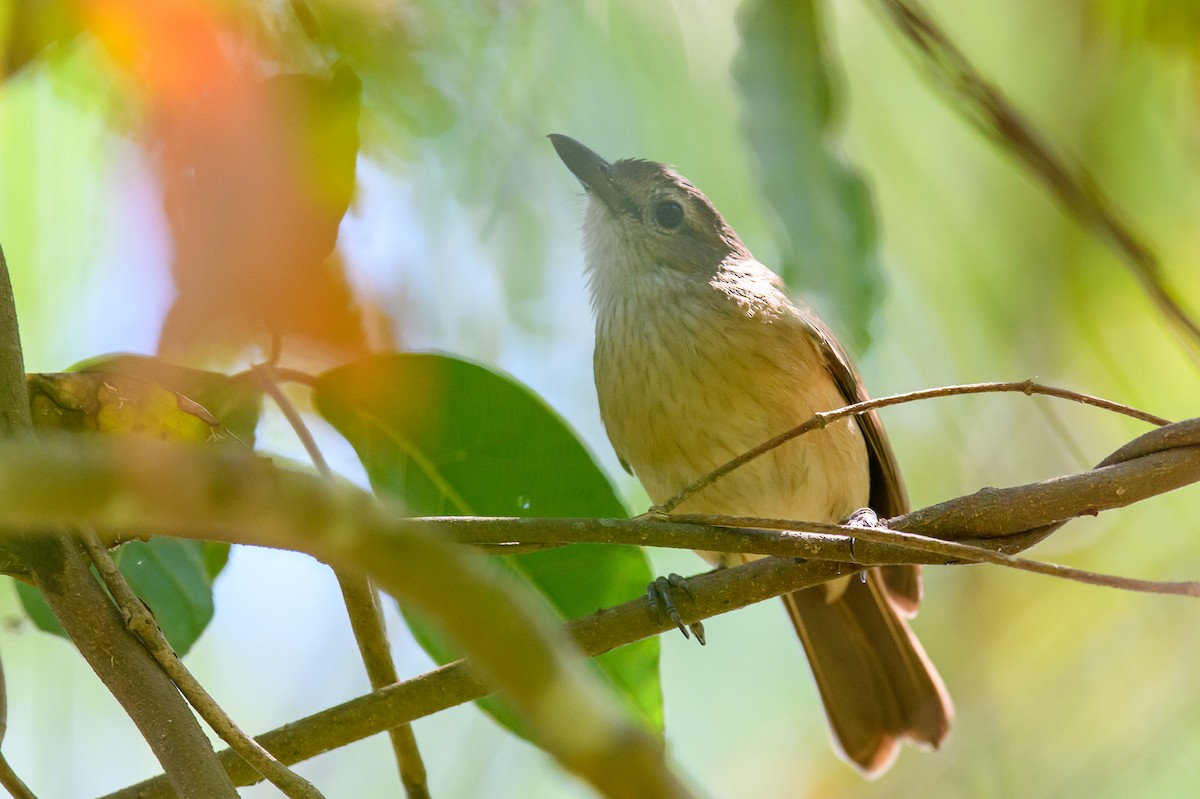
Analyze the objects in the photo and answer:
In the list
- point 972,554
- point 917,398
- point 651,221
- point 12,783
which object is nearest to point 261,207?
point 12,783

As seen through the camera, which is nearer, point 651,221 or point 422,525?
point 422,525

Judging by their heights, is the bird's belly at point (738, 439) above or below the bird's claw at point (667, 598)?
above

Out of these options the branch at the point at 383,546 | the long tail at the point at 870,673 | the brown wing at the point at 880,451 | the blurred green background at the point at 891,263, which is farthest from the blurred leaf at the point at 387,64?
the long tail at the point at 870,673

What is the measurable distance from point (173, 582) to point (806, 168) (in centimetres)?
158

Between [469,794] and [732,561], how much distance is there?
1.07 m

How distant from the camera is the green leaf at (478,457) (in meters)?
2.29

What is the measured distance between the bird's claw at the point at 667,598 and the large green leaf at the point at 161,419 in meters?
0.71

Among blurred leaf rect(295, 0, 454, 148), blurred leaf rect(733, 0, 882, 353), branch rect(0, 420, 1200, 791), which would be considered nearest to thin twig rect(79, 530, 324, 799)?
branch rect(0, 420, 1200, 791)

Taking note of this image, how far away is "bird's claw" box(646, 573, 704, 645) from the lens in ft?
6.32

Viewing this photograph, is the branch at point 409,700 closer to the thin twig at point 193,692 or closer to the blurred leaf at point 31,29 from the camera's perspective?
the thin twig at point 193,692

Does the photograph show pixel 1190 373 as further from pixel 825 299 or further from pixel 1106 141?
pixel 825 299

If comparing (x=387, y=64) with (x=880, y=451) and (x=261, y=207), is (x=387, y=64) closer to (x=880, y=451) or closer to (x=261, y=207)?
(x=261, y=207)

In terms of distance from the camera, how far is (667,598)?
92.4 inches

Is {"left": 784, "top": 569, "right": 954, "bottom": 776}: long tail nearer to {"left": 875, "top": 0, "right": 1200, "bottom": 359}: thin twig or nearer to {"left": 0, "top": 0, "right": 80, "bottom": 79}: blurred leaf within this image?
{"left": 875, "top": 0, "right": 1200, "bottom": 359}: thin twig
